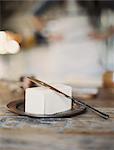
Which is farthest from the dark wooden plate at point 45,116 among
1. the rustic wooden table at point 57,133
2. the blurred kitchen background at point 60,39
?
the blurred kitchen background at point 60,39

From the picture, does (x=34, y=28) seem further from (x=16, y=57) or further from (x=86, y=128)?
(x=86, y=128)

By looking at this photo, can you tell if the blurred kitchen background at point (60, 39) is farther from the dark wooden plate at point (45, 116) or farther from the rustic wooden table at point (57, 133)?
the rustic wooden table at point (57, 133)

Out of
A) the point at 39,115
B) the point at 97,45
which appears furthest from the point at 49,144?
the point at 97,45

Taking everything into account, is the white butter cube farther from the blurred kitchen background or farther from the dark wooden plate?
the blurred kitchen background

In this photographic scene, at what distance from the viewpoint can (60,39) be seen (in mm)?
3039

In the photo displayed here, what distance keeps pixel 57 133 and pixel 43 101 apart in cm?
16

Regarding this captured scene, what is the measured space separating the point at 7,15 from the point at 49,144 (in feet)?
8.16

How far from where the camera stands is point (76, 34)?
3.02 meters

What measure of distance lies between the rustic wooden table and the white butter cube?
0.13 feet

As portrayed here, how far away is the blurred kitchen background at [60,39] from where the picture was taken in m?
3.00

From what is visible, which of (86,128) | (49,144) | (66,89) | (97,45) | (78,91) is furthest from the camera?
(97,45)

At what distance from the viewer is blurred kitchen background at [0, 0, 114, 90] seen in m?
3.00

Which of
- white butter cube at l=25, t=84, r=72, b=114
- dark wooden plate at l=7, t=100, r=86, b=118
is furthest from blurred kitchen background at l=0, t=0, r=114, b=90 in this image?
white butter cube at l=25, t=84, r=72, b=114

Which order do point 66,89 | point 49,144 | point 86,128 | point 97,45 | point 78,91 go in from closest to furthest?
point 49,144 < point 86,128 < point 66,89 < point 78,91 < point 97,45
